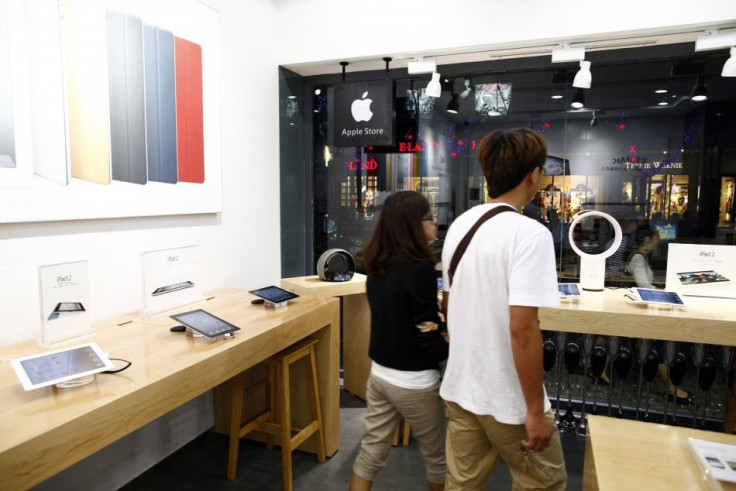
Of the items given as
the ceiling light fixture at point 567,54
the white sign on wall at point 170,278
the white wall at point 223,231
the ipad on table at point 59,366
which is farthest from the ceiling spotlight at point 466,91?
the ipad on table at point 59,366

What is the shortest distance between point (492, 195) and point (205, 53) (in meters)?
1.99

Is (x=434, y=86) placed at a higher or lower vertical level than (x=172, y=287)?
higher

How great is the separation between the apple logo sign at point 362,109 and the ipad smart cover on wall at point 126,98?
1.49 metres

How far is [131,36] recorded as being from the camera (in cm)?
227

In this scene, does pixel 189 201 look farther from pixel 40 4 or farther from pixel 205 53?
pixel 40 4

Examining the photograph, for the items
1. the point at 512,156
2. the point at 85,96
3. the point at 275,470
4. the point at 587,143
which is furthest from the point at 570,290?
the point at 85,96

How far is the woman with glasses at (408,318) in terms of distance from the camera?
5.52 feet

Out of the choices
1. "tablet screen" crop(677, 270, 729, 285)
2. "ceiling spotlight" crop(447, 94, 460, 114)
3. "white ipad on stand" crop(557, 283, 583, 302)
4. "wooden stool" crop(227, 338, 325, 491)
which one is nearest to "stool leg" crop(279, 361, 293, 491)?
"wooden stool" crop(227, 338, 325, 491)

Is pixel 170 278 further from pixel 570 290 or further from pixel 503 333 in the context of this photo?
pixel 570 290

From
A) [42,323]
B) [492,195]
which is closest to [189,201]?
[42,323]

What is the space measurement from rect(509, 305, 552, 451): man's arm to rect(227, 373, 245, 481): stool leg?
1.44 metres

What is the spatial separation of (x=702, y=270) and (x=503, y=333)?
2051mm

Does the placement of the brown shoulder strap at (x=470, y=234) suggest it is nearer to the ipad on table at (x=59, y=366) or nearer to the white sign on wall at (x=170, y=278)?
the ipad on table at (x=59, y=366)

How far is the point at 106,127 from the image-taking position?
2158 mm
